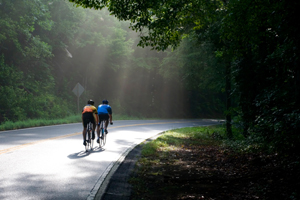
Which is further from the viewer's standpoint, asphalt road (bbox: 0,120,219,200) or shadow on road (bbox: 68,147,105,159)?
shadow on road (bbox: 68,147,105,159)

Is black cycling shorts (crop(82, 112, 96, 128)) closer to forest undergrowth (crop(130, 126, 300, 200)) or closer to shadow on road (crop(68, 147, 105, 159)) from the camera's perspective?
shadow on road (crop(68, 147, 105, 159))

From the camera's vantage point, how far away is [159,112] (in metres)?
45.6

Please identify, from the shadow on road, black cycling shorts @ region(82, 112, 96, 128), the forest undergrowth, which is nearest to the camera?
the forest undergrowth

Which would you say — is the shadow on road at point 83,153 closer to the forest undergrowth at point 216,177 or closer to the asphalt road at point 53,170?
the asphalt road at point 53,170

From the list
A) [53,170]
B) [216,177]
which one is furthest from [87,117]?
[216,177]

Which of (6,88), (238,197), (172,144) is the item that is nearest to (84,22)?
(6,88)

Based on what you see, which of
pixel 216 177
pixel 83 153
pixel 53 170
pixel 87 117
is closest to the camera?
pixel 216 177

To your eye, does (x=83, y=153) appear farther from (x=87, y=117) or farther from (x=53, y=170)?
(x=53, y=170)

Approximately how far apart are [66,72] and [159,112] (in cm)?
1462

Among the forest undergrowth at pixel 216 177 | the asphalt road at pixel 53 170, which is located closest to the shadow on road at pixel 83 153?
the asphalt road at pixel 53 170

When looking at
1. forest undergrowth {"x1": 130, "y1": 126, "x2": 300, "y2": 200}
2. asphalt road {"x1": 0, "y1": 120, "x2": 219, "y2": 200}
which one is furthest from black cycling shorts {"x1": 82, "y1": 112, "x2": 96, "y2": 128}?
forest undergrowth {"x1": 130, "y1": 126, "x2": 300, "y2": 200}

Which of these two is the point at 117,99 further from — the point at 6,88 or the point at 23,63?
the point at 6,88

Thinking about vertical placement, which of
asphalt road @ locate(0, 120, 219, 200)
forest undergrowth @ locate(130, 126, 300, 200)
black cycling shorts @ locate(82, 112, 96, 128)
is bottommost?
forest undergrowth @ locate(130, 126, 300, 200)

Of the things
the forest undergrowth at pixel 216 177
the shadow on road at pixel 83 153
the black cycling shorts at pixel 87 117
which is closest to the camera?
the forest undergrowth at pixel 216 177
